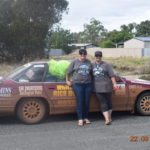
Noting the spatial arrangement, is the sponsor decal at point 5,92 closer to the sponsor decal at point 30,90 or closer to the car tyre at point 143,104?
the sponsor decal at point 30,90

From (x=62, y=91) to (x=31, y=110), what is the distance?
77cm

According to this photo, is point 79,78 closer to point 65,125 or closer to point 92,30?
point 65,125

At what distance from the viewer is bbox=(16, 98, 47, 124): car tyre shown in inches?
330

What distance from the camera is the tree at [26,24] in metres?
39.1

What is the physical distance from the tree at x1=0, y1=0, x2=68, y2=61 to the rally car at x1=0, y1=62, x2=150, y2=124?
3089cm

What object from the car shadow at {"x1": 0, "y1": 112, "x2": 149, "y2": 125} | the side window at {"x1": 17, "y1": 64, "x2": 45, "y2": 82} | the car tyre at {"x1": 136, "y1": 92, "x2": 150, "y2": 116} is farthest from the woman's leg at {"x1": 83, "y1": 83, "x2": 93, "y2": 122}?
the car tyre at {"x1": 136, "y1": 92, "x2": 150, "y2": 116}

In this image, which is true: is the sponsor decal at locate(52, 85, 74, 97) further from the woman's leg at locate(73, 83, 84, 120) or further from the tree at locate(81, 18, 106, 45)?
the tree at locate(81, 18, 106, 45)

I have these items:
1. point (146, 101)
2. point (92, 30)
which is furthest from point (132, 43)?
point (146, 101)

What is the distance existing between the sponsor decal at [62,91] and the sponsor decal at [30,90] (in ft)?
1.00

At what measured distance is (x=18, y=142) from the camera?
685 centimetres

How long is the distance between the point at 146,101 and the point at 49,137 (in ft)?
9.57

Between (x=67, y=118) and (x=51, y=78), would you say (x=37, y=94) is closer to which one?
(x=51, y=78)
